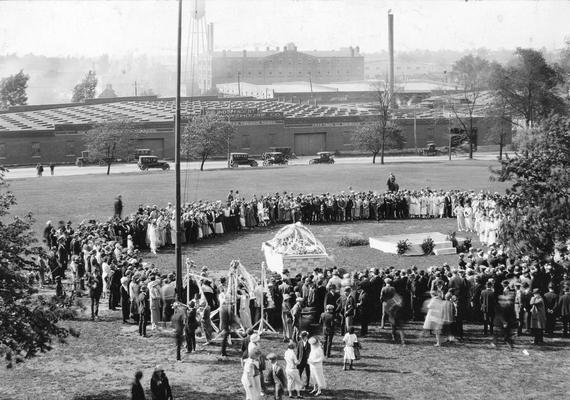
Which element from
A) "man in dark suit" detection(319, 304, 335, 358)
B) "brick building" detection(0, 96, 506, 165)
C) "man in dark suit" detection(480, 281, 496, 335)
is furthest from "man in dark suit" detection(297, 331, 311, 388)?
"brick building" detection(0, 96, 506, 165)

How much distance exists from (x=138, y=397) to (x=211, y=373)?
3429mm

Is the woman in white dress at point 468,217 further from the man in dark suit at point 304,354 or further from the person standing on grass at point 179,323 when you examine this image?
the man in dark suit at point 304,354

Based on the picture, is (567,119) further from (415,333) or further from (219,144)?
(219,144)

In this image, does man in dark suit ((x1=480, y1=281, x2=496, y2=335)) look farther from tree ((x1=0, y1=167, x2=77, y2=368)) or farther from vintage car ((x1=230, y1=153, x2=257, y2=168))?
vintage car ((x1=230, y1=153, x2=257, y2=168))

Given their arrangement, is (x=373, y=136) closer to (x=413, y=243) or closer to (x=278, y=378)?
(x=413, y=243)

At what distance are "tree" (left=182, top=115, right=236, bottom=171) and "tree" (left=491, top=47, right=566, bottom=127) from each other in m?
28.9

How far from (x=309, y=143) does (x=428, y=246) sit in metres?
53.0

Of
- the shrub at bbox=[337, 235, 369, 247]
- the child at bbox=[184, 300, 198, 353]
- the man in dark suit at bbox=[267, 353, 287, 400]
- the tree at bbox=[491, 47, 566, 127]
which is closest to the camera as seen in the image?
the man in dark suit at bbox=[267, 353, 287, 400]

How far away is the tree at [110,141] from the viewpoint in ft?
191

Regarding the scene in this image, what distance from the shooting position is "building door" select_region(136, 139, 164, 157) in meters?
73.2

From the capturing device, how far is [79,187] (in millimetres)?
46969

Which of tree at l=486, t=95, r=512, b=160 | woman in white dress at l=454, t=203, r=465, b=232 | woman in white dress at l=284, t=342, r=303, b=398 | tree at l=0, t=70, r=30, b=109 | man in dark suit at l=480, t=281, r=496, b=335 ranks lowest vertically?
woman in white dress at l=284, t=342, r=303, b=398

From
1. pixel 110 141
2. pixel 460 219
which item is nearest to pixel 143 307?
pixel 460 219

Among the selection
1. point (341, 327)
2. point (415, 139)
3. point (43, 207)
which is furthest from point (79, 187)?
point (415, 139)
